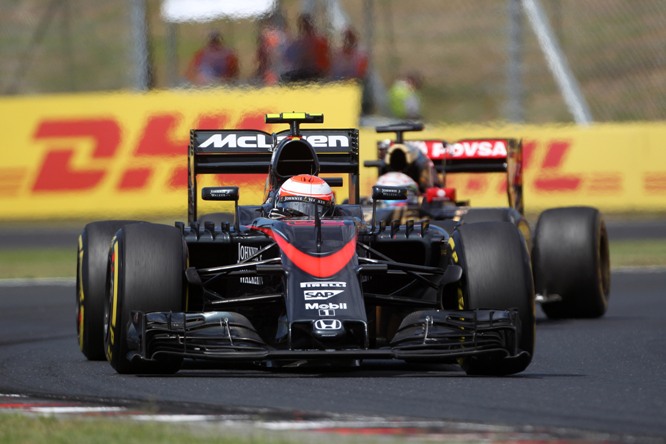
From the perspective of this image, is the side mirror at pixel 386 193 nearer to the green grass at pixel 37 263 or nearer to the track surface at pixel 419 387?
the track surface at pixel 419 387

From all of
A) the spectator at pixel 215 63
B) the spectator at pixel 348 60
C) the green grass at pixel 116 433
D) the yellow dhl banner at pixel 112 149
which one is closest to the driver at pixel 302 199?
the green grass at pixel 116 433

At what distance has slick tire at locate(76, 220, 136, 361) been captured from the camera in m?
9.80

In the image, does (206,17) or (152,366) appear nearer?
(152,366)

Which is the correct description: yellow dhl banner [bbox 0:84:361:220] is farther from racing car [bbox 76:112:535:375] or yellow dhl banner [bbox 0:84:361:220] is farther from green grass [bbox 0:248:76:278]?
racing car [bbox 76:112:535:375]

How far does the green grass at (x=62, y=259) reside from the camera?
19406mm

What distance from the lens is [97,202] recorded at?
23984 mm

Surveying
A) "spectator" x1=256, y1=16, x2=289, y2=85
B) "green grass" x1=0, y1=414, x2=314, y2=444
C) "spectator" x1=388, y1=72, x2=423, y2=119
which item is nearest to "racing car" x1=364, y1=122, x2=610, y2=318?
"green grass" x1=0, y1=414, x2=314, y2=444

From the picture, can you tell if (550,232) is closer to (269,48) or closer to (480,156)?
(480,156)

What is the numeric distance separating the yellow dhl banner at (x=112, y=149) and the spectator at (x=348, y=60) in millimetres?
1825

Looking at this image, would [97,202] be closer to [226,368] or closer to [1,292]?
[1,292]

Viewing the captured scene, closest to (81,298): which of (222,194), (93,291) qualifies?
(93,291)

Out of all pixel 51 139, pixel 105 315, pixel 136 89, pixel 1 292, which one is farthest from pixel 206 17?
pixel 105 315

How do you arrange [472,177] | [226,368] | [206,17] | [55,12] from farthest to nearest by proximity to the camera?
1. [55,12]
2. [206,17]
3. [472,177]
4. [226,368]

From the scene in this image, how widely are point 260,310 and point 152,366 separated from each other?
81 centimetres
